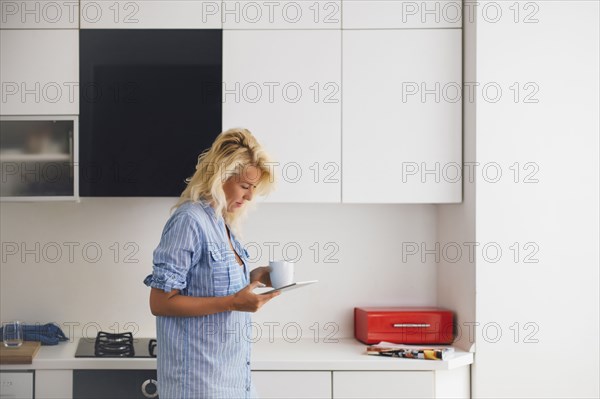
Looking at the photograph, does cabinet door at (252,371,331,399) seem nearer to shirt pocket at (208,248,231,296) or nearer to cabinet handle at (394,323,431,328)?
cabinet handle at (394,323,431,328)

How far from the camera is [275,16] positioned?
3168 millimetres

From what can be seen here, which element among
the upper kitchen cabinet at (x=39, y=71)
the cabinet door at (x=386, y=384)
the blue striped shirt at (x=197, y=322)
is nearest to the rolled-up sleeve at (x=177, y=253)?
the blue striped shirt at (x=197, y=322)

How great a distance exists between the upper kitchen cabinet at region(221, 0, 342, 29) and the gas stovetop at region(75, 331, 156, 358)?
1.35m

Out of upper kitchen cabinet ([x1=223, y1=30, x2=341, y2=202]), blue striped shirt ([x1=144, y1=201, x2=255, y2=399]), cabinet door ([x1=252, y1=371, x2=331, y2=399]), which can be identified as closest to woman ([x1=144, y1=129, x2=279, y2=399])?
blue striped shirt ([x1=144, y1=201, x2=255, y2=399])

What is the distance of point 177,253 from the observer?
2.30 meters

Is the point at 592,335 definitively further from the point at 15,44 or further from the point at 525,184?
the point at 15,44

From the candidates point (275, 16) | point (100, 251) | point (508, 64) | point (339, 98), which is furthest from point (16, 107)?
point (508, 64)

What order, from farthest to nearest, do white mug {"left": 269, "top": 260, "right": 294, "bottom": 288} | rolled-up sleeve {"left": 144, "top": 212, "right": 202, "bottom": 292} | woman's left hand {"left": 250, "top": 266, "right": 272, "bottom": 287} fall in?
woman's left hand {"left": 250, "top": 266, "right": 272, "bottom": 287} → white mug {"left": 269, "top": 260, "right": 294, "bottom": 288} → rolled-up sleeve {"left": 144, "top": 212, "right": 202, "bottom": 292}

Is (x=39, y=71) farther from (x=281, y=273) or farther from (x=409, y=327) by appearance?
(x=409, y=327)

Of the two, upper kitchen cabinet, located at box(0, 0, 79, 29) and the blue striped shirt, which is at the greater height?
upper kitchen cabinet, located at box(0, 0, 79, 29)

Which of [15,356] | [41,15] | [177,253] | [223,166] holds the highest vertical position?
[41,15]

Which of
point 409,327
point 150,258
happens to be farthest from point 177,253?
point 409,327

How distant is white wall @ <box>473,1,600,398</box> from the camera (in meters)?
3.02

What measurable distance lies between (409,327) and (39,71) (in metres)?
1.87
